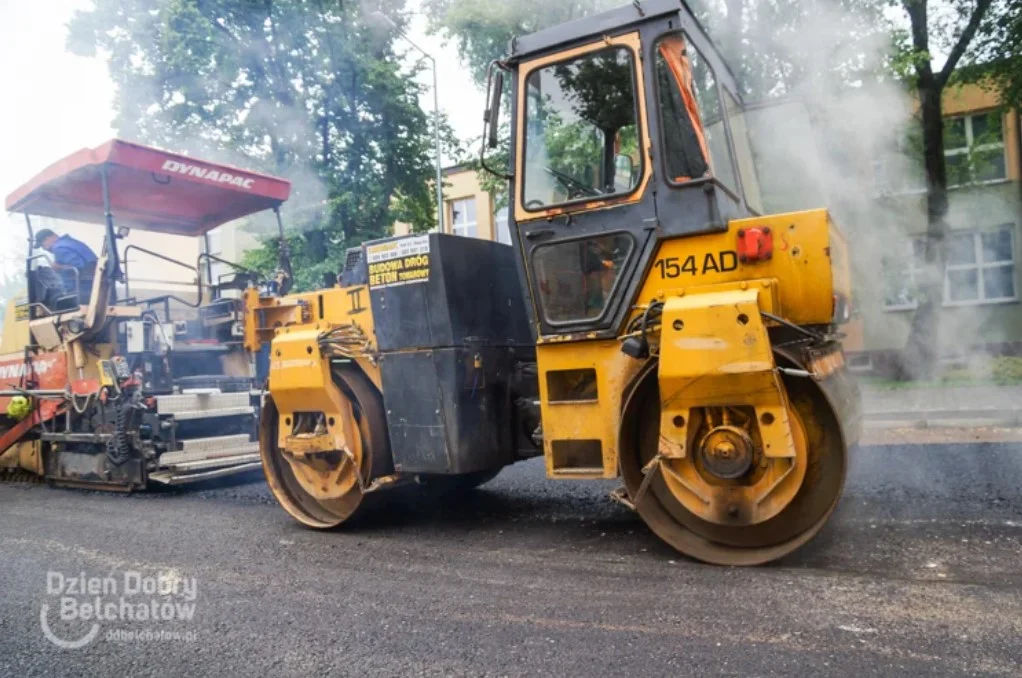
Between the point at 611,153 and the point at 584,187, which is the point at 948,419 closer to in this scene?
the point at 611,153

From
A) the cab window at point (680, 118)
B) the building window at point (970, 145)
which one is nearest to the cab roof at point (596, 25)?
the cab window at point (680, 118)

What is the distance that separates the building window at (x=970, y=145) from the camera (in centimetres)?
1252

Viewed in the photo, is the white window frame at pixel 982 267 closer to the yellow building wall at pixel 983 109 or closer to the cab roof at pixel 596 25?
the yellow building wall at pixel 983 109

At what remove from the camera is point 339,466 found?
464 cm

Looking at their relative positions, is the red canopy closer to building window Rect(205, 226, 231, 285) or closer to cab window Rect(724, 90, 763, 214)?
building window Rect(205, 226, 231, 285)

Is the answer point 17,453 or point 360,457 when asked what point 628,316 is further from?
→ point 17,453

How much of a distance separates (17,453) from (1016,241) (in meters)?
16.8

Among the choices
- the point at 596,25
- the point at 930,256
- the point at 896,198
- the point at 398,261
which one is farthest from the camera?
the point at 930,256

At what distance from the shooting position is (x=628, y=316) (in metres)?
3.67

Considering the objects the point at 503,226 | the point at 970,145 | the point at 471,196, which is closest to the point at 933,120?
the point at 970,145

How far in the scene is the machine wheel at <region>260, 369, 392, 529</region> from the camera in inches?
179

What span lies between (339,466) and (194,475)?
208 centimetres

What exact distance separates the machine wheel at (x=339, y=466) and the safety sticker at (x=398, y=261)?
0.70 m

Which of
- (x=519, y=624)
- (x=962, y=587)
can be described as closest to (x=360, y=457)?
(x=519, y=624)
